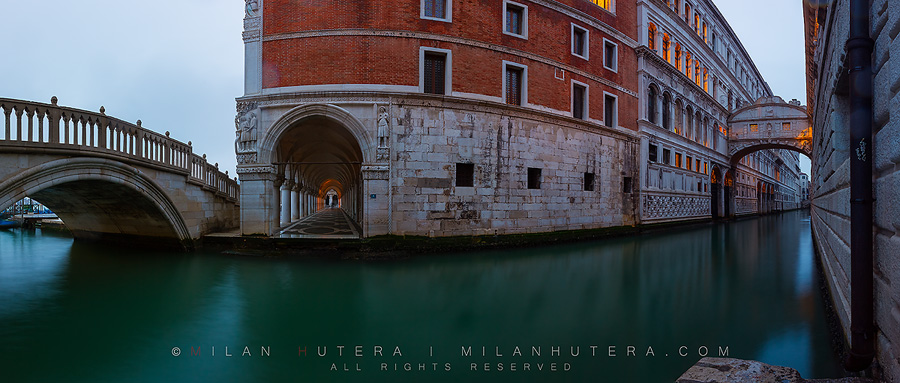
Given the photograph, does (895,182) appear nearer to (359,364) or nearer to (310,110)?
(359,364)

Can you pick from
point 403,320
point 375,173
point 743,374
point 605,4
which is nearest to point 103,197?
point 375,173

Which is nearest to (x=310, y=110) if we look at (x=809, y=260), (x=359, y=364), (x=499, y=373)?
(x=359, y=364)

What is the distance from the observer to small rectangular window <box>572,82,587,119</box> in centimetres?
1484

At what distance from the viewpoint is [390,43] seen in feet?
36.5

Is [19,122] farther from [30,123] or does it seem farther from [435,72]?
[435,72]

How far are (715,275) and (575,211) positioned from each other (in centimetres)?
656

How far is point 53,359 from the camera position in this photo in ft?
13.3

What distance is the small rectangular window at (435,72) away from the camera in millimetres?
11695

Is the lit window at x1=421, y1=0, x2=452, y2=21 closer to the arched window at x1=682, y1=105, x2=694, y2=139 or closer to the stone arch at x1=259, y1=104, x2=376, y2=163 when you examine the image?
the stone arch at x1=259, y1=104, x2=376, y2=163

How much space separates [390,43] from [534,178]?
6495 millimetres

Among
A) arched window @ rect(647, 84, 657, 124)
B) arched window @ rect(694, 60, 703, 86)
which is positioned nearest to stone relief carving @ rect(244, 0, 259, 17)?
arched window @ rect(647, 84, 657, 124)

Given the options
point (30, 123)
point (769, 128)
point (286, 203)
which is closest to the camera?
point (30, 123)

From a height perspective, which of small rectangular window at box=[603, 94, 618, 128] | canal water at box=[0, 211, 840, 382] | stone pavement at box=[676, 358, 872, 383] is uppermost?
small rectangular window at box=[603, 94, 618, 128]

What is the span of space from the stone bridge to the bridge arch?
1332 inches
